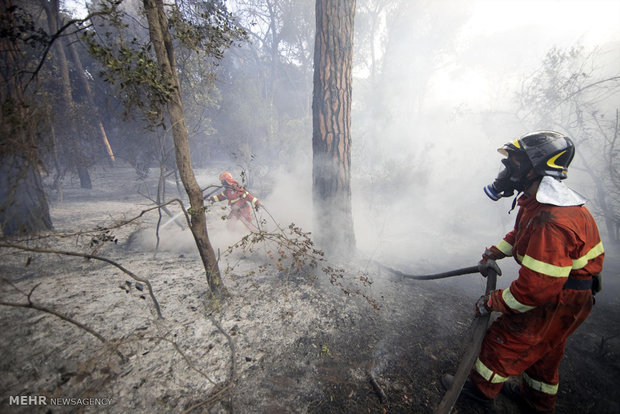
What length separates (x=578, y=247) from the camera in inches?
72.1

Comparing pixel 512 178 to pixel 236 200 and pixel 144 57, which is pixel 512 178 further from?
pixel 236 200

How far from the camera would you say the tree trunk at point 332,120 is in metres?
4.05

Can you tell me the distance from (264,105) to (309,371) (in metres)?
17.8

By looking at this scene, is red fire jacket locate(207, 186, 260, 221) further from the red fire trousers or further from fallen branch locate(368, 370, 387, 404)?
the red fire trousers

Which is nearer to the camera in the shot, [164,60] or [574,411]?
[574,411]

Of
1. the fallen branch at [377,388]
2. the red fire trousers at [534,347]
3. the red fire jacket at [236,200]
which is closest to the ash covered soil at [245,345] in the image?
the fallen branch at [377,388]

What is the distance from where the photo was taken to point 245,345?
2.54 m

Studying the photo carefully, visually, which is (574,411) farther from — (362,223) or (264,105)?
(264,105)

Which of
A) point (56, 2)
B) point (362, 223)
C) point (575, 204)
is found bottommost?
point (362, 223)

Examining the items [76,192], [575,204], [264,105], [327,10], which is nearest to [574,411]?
[575,204]

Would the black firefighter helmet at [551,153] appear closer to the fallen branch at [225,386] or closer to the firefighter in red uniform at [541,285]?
the firefighter in red uniform at [541,285]

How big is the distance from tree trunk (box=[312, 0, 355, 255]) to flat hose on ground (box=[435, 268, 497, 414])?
2657 millimetres

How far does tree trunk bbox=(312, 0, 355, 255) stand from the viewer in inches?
159

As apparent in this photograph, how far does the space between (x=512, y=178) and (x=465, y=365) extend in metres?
1.81
